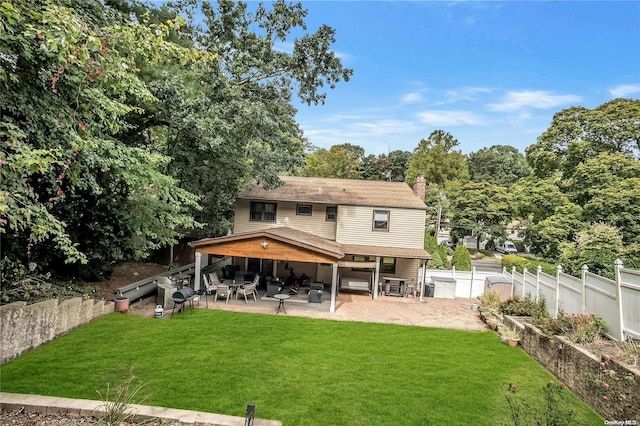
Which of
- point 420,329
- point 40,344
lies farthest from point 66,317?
point 420,329

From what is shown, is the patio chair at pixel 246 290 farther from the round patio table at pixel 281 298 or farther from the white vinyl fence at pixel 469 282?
the white vinyl fence at pixel 469 282

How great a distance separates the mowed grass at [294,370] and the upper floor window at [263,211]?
8.20m

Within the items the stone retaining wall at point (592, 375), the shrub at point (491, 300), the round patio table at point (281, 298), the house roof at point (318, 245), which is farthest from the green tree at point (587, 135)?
the round patio table at point (281, 298)

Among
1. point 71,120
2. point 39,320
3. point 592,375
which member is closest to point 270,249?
point 39,320

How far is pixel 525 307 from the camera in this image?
12.5 m

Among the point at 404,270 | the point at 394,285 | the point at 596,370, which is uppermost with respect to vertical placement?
the point at 404,270

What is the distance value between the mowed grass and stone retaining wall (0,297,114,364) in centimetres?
32

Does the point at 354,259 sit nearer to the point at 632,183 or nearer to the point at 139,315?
the point at 139,315

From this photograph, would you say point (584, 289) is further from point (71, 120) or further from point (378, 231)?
point (71, 120)

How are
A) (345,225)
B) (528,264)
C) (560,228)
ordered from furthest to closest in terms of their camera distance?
(560,228), (528,264), (345,225)

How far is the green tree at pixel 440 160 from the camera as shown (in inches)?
1822

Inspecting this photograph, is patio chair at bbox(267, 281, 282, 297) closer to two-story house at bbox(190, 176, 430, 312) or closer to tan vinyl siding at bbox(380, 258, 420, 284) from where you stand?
two-story house at bbox(190, 176, 430, 312)

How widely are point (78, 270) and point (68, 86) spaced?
356 inches

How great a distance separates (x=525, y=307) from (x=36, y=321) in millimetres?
15502
